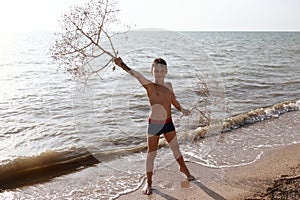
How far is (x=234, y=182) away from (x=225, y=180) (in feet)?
0.55

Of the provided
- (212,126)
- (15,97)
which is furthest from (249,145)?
(15,97)

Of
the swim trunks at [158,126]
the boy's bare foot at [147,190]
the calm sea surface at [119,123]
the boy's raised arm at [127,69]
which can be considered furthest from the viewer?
the calm sea surface at [119,123]

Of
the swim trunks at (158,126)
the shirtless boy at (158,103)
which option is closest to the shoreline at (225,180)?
the shirtless boy at (158,103)

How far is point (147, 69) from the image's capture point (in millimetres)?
8266

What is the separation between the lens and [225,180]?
5047 millimetres

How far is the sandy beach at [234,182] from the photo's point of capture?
14.7 ft

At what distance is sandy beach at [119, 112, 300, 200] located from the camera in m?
4.48

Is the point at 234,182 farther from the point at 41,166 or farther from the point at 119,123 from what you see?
the point at 41,166

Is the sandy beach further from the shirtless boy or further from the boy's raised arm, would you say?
the boy's raised arm

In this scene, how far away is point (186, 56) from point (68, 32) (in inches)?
81.9

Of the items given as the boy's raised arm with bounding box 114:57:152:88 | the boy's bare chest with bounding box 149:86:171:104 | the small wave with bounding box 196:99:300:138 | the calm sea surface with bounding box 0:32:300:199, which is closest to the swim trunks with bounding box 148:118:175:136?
the boy's bare chest with bounding box 149:86:171:104

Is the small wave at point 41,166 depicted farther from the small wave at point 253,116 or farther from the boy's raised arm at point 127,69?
the boy's raised arm at point 127,69

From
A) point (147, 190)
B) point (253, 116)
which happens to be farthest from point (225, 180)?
point (253, 116)

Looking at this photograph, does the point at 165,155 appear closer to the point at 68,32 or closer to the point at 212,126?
the point at 212,126
